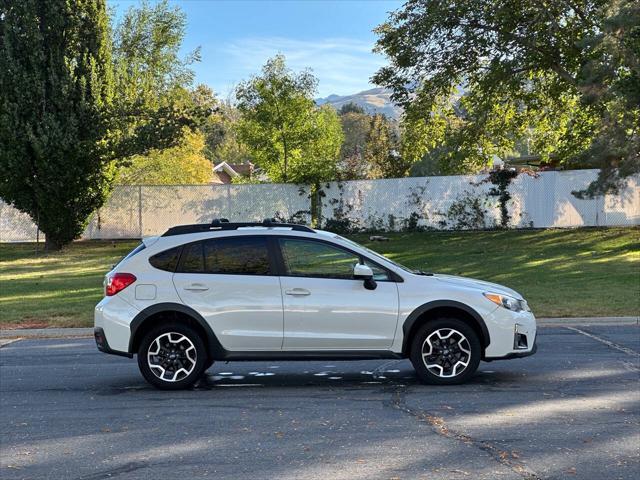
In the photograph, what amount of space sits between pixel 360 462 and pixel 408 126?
24.7 m

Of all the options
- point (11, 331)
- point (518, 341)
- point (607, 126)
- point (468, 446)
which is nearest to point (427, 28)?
point (607, 126)

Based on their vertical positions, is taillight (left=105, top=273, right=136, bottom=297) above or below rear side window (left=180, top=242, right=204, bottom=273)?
below

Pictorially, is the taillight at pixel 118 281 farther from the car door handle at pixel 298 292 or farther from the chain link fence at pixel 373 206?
the chain link fence at pixel 373 206

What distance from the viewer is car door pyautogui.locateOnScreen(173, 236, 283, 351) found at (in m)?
8.26

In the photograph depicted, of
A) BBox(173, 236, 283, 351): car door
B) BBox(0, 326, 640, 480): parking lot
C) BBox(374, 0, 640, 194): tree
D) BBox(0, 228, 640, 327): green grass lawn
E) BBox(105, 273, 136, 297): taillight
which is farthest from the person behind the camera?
BBox(374, 0, 640, 194): tree

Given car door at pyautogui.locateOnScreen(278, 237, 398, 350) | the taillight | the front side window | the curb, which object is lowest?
the curb

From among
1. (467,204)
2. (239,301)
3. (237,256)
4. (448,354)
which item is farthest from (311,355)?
(467,204)

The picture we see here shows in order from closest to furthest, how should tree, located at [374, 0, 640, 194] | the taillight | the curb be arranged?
the taillight, the curb, tree, located at [374, 0, 640, 194]

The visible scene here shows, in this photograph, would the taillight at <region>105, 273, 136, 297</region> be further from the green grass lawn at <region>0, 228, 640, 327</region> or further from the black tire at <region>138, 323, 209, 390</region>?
the green grass lawn at <region>0, 228, 640, 327</region>

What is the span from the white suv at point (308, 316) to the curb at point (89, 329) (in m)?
5.23

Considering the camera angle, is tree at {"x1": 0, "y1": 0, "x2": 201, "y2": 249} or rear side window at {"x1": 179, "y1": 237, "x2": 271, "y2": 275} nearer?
rear side window at {"x1": 179, "y1": 237, "x2": 271, "y2": 275}

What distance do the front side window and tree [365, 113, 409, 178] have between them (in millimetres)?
33050

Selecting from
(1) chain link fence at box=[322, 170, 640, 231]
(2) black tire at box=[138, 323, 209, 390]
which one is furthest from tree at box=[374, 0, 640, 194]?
(2) black tire at box=[138, 323, 209, 390]

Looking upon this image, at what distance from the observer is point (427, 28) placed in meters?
25.6
